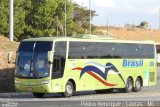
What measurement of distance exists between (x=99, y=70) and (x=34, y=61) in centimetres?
499

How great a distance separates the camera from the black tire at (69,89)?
30.9m

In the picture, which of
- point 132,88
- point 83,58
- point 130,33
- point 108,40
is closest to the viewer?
point 83,58

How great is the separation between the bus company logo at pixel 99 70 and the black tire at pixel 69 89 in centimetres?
98

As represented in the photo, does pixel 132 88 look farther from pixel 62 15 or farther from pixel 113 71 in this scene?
pixel 62 15

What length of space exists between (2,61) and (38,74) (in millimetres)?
11722

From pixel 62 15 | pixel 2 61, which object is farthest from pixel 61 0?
pixel 2 61

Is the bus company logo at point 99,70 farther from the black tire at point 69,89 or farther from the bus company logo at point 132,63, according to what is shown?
the black tire at point 69,89

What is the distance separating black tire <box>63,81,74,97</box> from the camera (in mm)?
30891

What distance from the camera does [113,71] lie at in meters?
34.8

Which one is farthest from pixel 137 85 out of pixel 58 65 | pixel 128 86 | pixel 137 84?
pixel 58 65

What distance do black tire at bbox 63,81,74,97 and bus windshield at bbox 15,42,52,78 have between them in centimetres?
176

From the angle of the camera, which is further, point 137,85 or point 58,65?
point 137,85

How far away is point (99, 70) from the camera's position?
33.5m

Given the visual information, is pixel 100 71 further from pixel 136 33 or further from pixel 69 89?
pixel 136 33
